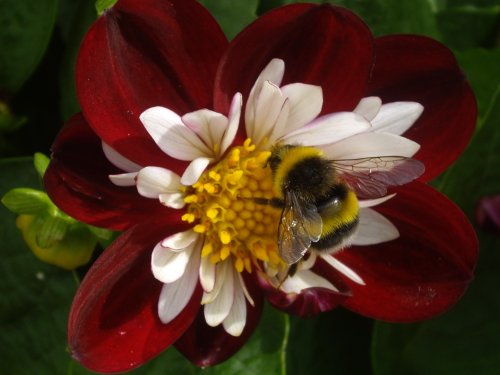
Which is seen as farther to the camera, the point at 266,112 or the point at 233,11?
the point at 233,11

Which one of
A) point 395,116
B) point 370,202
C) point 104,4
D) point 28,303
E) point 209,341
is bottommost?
point 28,303

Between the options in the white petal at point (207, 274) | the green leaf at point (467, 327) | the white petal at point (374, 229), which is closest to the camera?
the white petal at point (207, 274)

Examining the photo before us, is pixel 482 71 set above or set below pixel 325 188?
below

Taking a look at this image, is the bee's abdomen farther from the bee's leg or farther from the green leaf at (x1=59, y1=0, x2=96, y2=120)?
the green leaf at (x1=59, y1=0, x2=96, y2=120)

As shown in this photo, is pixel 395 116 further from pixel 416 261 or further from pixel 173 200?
pixel 173 200

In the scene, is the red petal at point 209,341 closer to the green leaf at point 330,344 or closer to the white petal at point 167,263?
the white petal at point 167,263

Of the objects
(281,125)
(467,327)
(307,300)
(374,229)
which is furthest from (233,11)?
(467,327)

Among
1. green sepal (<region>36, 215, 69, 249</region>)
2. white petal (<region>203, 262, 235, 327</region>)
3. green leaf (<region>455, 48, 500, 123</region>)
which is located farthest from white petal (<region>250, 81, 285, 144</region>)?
green leaf (<region>455, 48, 500, 123</region>)

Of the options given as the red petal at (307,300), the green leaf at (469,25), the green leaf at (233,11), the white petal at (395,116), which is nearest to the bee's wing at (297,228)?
the red petal at (307,300)
